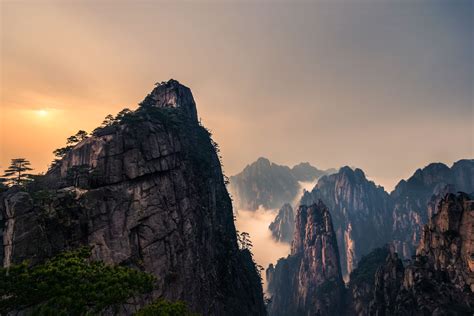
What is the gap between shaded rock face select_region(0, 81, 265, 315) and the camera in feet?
140

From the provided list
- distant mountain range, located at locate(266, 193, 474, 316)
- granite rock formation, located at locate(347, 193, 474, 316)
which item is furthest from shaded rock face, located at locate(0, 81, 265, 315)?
distant mountain range, located at locate(266, 193, 474, 316)

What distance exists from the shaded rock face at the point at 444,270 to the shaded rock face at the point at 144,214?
141ft

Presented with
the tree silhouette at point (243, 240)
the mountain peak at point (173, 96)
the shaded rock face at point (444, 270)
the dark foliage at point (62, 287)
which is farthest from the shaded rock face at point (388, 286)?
the dark foliage at point (62, 287)

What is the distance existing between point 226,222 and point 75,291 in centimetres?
7435

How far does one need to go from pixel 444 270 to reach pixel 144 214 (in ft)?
236

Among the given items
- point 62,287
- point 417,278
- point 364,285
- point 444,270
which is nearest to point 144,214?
point 62,287

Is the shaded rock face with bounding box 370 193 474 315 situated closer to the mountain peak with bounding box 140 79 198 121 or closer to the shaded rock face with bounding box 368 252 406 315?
the shaded rock face with bounding box 368 252 406 315

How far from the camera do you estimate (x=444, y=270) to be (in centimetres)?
7194

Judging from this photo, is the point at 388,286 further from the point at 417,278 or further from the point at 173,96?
the point at 173,96

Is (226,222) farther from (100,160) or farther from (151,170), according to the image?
(100,160)

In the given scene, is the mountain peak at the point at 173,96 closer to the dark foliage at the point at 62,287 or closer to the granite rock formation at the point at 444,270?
the dark foliage at the point at 62,287

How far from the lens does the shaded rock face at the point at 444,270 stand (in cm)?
6519

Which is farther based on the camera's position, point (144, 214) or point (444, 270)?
point (444, 270)

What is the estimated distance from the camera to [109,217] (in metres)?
49.8
